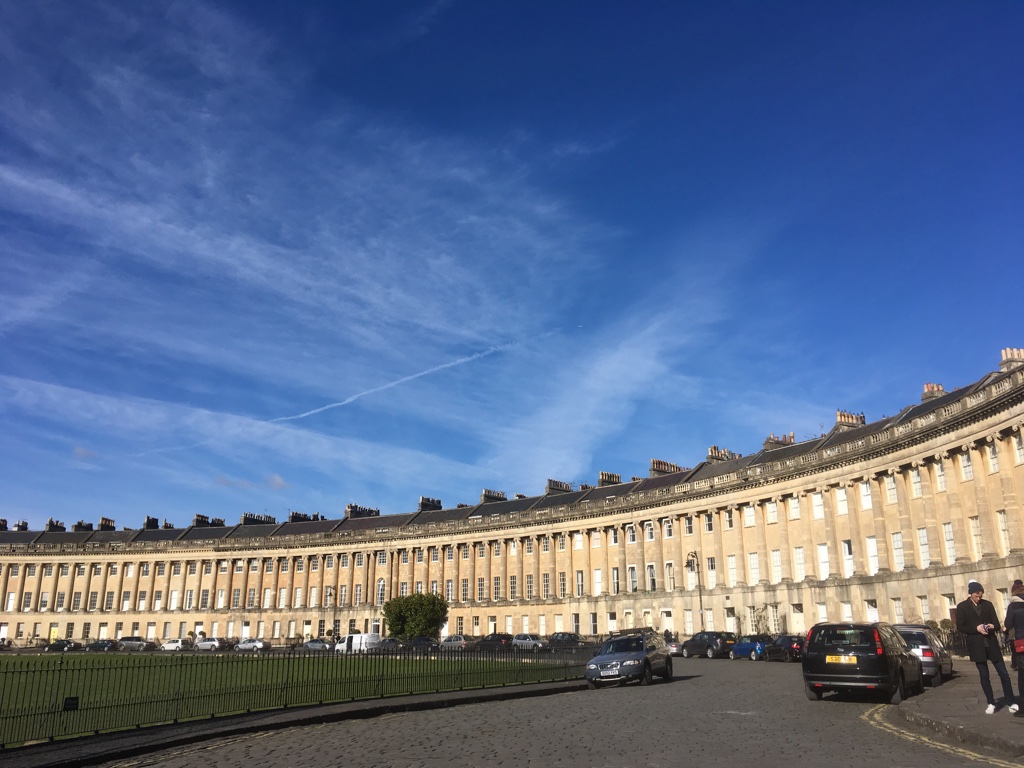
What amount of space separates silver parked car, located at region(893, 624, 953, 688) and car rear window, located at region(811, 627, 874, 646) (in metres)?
4.65

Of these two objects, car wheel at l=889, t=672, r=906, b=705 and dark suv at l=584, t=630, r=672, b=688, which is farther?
dark suv at l=584, t=630, r=672, b=688

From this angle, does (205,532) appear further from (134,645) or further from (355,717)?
(355,717)

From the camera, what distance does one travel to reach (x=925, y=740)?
13.9 meters

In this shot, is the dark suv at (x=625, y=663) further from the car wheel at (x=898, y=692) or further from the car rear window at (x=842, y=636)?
the car wheel at (x=898, y=692)

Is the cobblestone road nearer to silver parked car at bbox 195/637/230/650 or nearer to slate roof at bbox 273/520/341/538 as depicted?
silver parked car at bbox 195/637/230/650

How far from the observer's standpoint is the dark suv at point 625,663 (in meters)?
28.1

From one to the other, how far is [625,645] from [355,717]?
1140 centimetres

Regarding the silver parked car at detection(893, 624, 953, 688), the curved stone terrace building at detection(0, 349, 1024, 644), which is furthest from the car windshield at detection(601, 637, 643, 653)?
the curved stone terrace building at detection(0, 349, 1024, 644)

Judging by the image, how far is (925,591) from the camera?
1909 inches

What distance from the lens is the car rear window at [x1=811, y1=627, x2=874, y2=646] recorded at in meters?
19.9

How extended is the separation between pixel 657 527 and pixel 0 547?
88494 mm

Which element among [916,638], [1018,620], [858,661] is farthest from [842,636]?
[916,638]

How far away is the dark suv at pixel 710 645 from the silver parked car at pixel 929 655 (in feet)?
76.7

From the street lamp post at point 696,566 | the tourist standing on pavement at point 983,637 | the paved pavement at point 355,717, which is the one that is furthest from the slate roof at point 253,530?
the tourist standing on pavement at point 983,637
